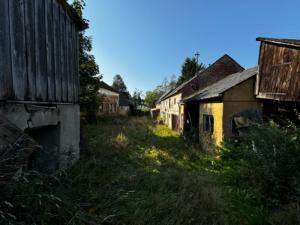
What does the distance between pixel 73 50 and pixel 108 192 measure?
15.0ft

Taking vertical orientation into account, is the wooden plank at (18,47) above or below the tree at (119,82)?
below

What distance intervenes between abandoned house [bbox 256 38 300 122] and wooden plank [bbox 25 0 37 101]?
8.99 metres

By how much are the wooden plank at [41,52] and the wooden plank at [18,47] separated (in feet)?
1.56

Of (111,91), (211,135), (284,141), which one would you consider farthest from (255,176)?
(111,91)

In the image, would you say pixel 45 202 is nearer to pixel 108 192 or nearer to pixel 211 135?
pixel 108 192

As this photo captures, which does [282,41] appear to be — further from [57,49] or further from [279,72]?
[57,49]

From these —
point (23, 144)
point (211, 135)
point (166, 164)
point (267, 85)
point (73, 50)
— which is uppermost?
point (73, 50)

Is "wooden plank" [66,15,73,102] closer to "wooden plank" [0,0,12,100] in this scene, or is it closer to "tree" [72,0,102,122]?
"wooden plank" [0,0,12,100]

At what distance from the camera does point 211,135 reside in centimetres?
1148

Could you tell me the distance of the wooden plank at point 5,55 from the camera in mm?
3674

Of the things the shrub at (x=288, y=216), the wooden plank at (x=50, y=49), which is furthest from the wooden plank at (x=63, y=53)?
the shrub at (x=288, y=216)

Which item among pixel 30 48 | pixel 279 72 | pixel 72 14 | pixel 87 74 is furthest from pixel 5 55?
pixel 87 74

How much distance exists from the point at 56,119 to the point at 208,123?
8.71 metres

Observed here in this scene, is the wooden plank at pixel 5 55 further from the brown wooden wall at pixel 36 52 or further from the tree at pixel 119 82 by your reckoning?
the tree at pixel 119 82
